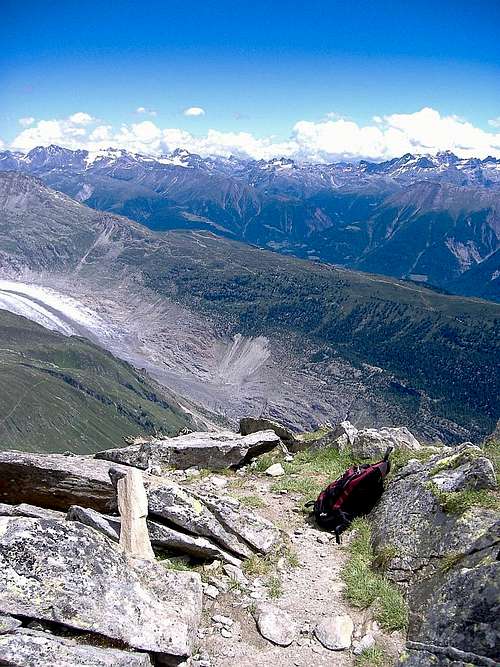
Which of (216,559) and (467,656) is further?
(216,559)

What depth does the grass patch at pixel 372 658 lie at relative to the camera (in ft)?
32.0

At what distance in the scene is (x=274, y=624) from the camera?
10945 mm

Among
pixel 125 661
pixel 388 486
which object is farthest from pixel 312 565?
pixel 125 661

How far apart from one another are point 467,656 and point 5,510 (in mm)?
10186

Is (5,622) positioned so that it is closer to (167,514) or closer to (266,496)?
(167,514)

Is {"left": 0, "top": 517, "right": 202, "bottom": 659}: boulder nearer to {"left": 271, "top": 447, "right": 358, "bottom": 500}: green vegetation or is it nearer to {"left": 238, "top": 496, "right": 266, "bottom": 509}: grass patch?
{"left": 238, "top": 496, "right": 266, "bottom": 509}: grass patch

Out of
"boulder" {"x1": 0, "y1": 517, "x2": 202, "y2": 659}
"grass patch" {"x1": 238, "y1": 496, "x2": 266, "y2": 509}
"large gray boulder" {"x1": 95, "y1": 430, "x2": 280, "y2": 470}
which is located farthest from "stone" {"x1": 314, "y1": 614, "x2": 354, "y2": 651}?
"large gray boulder" {"x1": 95, "y1": 430, "x2": 280, "y2": 470}

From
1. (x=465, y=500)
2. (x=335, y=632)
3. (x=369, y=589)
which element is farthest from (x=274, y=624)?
(x=465, y=500)

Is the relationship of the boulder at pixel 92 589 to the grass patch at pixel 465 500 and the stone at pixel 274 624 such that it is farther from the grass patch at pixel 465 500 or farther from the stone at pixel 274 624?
the grass patch at pixel 465 500

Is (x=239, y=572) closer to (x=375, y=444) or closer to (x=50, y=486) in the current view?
(x=50, y=486)

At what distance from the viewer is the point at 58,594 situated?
9.21 m

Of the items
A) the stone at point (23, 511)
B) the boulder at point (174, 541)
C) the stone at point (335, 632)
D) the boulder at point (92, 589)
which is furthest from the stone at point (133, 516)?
the stone at point (335, 632)

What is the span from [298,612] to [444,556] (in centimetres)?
369

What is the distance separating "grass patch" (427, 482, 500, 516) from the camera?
12859mm
